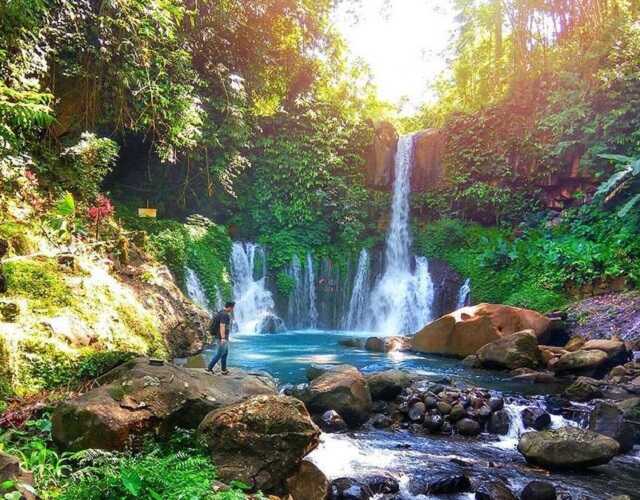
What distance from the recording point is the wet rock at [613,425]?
6.50 m

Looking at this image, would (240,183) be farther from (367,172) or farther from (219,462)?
(219,462)

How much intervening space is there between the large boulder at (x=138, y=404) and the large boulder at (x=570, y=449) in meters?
3.82

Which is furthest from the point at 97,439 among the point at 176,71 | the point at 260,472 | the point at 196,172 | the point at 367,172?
the point at 367,172

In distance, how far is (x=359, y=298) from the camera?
787 inches

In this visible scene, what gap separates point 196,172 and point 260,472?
16094 mm

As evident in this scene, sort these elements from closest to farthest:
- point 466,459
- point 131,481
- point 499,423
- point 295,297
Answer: point 131,481
point 466,459
point 499,423
point 295,297

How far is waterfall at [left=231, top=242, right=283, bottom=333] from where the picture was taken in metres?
Result: 17.5

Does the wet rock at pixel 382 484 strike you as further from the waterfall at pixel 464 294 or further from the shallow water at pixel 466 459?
the waterfall at pixel 464 294

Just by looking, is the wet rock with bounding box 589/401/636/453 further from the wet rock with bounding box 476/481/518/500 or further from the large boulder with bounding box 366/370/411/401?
the large boulder with bounding box 366/370/411/401

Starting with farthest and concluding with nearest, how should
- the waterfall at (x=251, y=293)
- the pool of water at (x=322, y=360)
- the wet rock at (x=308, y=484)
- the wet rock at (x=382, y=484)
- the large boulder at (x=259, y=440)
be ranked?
the waterfall at (x=251, y=293) → the pool of water at (x=322, y=360) → the wet rock at (x=382, y=484) → the wet rock at (x=308, y=484) → the large boulder at (x=259, y=440)

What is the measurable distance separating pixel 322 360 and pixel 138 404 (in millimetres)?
6942

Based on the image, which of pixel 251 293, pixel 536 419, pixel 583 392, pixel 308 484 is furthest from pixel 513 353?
pixel 251 293

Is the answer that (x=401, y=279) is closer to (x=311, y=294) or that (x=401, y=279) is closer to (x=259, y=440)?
(x=311, y=294)

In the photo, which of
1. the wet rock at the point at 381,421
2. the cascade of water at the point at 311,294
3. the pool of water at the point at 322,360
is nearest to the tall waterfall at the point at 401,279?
the cascade of water at the point at 311,294
